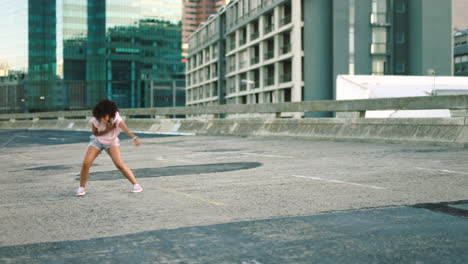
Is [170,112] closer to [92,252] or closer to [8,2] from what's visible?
[92,252]

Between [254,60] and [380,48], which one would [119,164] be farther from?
[254,60]

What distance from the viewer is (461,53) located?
90688 millimetres

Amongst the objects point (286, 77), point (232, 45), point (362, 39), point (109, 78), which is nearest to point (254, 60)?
point (232, 45)

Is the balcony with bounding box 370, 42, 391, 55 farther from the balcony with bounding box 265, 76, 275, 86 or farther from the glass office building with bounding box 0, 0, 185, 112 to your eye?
the glass office building with bounding box 0, 0, 185, 112

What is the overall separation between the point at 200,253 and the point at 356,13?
51.8 meters

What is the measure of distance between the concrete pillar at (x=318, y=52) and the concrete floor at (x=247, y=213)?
45840mm

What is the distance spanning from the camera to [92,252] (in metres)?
4.13

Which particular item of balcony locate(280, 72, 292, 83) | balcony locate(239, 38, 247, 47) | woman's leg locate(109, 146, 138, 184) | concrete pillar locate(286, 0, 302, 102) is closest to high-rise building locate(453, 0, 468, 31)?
balcony locate(239, 38, 247, 47)

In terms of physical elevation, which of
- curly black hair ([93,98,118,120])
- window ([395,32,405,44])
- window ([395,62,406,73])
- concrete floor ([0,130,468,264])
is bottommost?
concrete floor ([0,130,468,264])

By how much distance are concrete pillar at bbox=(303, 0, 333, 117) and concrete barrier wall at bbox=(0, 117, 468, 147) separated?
105ft

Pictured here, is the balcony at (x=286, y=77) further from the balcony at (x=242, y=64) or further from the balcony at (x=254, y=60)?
the balcony at (x=242, y=64)

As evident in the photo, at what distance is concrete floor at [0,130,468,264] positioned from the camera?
4.03 metres

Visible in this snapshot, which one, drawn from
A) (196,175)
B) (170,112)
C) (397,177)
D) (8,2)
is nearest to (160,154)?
(196,175)

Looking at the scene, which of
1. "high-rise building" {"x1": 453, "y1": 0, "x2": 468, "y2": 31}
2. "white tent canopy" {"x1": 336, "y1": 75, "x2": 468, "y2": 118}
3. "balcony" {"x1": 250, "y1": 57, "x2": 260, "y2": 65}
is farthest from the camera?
"high-rise building" {"x1": 453, "y1": 0, "x2": 468, "y2": 31}
